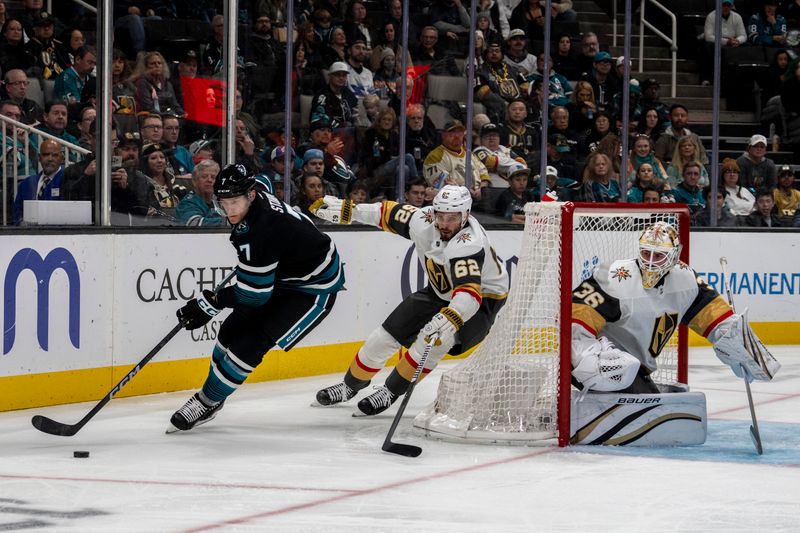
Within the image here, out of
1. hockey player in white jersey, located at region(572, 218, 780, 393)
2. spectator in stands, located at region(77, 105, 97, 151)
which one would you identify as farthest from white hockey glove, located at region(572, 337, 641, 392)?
spectator in stands, located at region(77, 105, 97, 151)

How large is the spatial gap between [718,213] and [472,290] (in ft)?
14.6

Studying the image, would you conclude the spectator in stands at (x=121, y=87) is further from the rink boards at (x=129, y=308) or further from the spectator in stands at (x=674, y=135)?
the spectator in stands at (x=674, y=135)

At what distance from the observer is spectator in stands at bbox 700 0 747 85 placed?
31.6ft

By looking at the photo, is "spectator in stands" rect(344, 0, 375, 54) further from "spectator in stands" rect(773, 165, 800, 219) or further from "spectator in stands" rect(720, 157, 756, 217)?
"spectator in stands" rect(773, 165, 800, 219)

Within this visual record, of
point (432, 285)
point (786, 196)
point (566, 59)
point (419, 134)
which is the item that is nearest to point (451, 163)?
point (419, 134)

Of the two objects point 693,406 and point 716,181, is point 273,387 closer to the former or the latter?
point 693,406

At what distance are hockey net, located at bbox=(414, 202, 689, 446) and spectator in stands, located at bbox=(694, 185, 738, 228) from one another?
4021 mm

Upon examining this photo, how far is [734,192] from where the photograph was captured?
30.4ft

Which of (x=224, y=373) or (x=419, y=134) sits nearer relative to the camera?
(x=224, y=373)

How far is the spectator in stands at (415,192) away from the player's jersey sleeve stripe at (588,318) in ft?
9.84

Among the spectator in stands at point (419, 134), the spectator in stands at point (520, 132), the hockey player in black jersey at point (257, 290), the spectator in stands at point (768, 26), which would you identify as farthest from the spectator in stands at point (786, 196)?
the hockey player in black jersey at point (257, 290)

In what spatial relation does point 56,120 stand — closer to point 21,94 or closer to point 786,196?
point 21,94

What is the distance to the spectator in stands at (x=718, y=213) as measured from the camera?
9156 millimetres

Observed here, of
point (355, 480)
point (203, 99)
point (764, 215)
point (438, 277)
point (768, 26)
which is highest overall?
point (768, 26)
